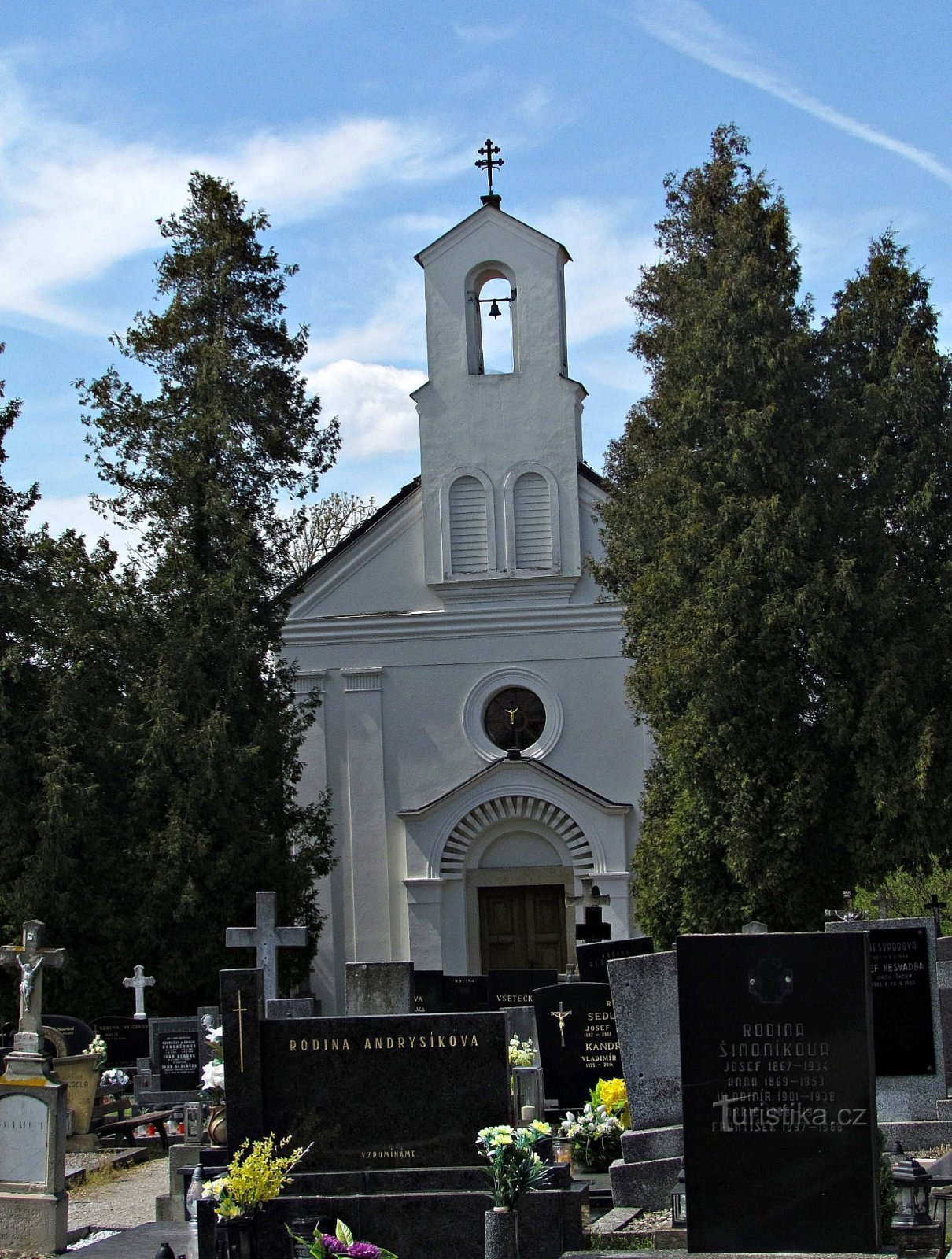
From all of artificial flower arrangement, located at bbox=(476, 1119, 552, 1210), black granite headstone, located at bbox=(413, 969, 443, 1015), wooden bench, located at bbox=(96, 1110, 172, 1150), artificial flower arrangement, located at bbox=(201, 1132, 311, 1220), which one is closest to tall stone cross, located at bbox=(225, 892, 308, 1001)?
wooden bench, located at bbox=(96, 1110, 172, 1150)

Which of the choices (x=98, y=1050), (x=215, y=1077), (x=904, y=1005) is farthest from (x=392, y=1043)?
(x=98, y=1050)

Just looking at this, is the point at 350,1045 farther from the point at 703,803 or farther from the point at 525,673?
the point at 525,673

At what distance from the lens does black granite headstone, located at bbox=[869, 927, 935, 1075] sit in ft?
35.9

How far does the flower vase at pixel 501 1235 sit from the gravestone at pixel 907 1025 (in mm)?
3829

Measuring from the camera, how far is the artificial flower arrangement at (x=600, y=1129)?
1092 centimetres

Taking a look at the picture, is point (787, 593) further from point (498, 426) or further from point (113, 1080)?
point (113, 1080)

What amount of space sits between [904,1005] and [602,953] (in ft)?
13.0

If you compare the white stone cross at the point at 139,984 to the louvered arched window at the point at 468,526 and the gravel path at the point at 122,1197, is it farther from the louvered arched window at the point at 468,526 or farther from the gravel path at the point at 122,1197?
the louvered arched window at the point at 468,526

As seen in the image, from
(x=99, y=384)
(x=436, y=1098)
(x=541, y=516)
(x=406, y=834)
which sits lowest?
(x=436, y=1098)

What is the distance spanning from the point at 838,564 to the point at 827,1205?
13.6m

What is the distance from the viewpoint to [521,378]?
25.1 metres

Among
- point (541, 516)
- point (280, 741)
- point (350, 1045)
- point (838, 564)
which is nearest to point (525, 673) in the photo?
point (541, 516)

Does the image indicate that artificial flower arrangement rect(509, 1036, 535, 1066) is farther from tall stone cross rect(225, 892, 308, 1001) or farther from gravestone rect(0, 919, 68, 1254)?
gravestone rect(0, 919, 68, 1254)

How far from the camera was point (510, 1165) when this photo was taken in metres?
8.02
